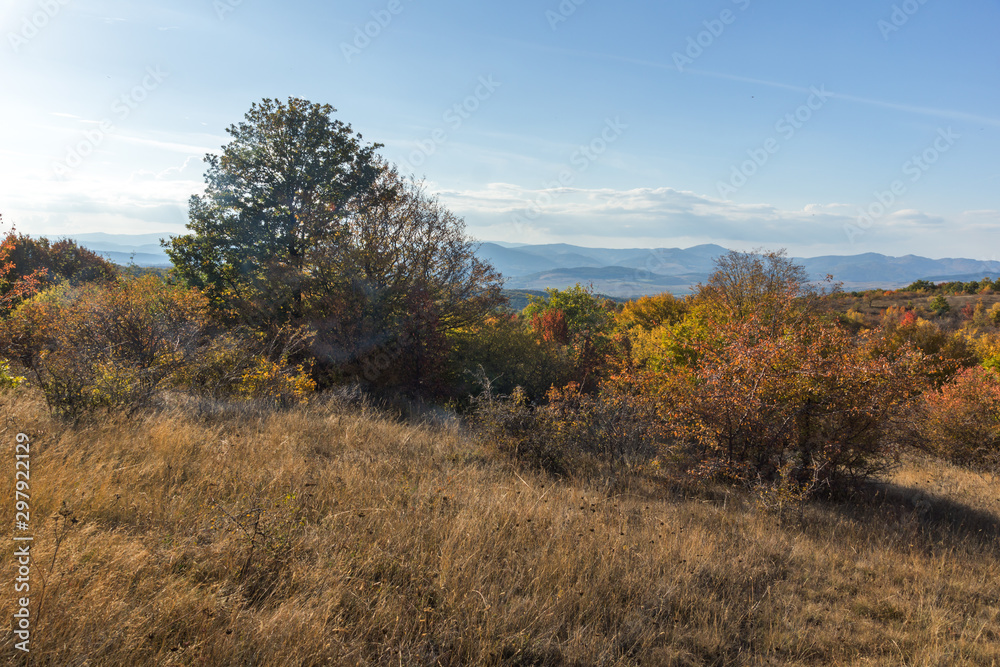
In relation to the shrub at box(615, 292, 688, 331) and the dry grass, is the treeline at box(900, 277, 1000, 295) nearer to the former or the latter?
the shrub at box(615, 292, 688, 331)

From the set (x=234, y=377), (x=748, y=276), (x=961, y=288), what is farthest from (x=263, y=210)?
(x=961, y=288)

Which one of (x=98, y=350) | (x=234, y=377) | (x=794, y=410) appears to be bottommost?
(x=794, y=410)

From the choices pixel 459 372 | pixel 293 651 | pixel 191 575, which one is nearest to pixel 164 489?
pixel 191 575

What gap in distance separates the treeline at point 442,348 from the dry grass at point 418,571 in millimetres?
1626

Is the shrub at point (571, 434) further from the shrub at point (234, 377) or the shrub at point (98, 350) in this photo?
the shrub at point (98, 350)

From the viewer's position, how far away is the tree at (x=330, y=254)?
61.0 ft

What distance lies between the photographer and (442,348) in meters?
19.0

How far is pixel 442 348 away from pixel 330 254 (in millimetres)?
5893

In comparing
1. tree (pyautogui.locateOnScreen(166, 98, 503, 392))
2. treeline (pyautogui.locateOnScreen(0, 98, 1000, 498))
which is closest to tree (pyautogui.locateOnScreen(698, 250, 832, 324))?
treeline (pyautogui.locateOnScreen(0, 98, 1000, 498))

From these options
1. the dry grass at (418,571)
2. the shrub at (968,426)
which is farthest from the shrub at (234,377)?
the shrub at (968,426)

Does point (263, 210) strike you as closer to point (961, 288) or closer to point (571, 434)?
point (571, 434)

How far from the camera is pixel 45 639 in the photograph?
2.14 m

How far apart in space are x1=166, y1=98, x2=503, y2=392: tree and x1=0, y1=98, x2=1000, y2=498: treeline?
83mm

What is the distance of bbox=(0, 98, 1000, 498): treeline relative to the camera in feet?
24.9
